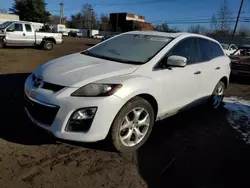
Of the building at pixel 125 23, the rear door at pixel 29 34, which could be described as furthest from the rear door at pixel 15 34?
the building at pixel 125 23

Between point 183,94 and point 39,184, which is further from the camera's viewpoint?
point 183,94

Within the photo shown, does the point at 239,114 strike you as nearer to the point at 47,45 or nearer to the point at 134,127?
the point at 134,127

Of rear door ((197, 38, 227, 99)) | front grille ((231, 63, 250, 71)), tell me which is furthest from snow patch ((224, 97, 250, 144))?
front grille ((231, 63, 250, 71))

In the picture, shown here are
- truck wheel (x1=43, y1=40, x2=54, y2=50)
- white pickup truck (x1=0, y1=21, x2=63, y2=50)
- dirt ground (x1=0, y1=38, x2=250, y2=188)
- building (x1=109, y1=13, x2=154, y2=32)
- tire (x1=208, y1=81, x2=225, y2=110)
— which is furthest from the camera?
building (x1=109, y1=13, x2=154, y2=32)

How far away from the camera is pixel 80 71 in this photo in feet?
10.6

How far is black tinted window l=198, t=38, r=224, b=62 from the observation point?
15.1 ft

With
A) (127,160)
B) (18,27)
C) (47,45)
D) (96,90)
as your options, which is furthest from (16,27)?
(127,160)

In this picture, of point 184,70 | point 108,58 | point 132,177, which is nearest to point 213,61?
point 184,70

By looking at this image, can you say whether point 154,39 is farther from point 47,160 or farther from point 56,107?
point 47,160

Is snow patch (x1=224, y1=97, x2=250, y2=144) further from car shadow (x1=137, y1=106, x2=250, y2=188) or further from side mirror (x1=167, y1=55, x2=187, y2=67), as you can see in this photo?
side mirror (x1=167, y1=55, x2=187, y2=67)

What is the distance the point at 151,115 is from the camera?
3451mm

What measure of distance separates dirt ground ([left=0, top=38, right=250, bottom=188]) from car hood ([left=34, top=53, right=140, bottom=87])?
95 cm

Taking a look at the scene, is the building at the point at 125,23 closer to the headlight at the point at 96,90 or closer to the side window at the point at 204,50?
the side window at the point at 204,50

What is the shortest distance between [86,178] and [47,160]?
61cm
